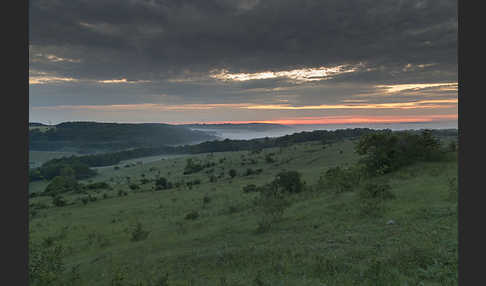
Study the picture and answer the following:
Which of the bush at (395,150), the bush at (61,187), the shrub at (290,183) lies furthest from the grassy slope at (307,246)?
the bush at (61,187)

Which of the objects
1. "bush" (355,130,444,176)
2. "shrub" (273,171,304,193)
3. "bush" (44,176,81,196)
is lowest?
"bush" (44,176,81,196)

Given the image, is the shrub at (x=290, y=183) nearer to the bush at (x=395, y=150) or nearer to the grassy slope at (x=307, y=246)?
the bush at (x=395, y=150)

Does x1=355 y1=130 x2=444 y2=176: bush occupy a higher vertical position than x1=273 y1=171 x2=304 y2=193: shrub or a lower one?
higher

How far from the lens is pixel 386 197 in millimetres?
16859

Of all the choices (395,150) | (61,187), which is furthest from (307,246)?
(61,187)

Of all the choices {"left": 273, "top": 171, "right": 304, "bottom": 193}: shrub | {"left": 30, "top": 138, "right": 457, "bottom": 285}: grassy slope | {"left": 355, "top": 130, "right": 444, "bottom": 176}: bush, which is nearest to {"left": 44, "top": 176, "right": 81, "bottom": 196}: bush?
{"left": 30, "top": 138, "right": 457, "bottom": 285}: grassy slope

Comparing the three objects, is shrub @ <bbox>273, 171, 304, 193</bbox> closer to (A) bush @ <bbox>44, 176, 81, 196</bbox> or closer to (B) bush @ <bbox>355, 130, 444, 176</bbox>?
(B) bush @ <bbox>355, 130, 444, 176</bbox>

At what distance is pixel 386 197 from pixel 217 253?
11.5 metres

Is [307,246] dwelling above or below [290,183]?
above

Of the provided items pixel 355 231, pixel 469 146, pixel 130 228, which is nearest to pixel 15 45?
pixel 469 146

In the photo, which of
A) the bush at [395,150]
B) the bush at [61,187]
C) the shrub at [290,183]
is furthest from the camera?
the bush at [61,187]

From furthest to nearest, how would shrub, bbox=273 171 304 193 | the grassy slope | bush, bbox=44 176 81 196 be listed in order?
bush, bbox=44 176 81 196 < shrub, bbox=273 171 304 193 < the grassy slope

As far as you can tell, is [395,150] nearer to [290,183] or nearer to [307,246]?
[290,183]

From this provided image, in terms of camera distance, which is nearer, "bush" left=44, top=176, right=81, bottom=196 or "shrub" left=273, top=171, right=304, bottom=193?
"shrub" left=273, top=171, right=304, bottom=193
